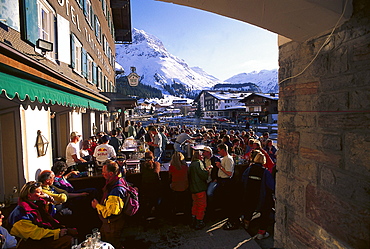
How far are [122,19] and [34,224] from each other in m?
25.8

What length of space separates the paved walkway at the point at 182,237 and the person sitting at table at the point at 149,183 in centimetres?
39

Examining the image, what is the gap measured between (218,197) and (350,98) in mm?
3951

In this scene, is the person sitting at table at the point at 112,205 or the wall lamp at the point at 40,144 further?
the wall lamp at the point at 40,144

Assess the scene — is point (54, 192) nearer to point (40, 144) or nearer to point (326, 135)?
point (40, 144)

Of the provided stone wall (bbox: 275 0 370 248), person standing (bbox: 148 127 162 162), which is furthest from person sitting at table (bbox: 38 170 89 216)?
person standing (bbox: 148 127 162 162)

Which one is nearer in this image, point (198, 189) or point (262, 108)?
point (198, 189)

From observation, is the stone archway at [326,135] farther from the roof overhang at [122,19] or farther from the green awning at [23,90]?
the roof overhang at [122,19]

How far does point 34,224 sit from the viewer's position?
2.75 m

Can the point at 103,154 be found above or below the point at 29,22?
below

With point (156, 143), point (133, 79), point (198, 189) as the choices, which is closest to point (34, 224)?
point (198, 189)

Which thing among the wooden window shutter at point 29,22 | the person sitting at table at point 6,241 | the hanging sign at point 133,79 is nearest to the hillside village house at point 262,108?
the hanging sign at point 133,79

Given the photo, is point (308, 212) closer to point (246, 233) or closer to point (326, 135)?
point (326, 135)

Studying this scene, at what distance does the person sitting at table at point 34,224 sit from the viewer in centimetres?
268

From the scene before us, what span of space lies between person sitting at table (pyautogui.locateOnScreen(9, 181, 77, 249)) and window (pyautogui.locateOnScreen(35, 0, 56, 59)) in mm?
4413
